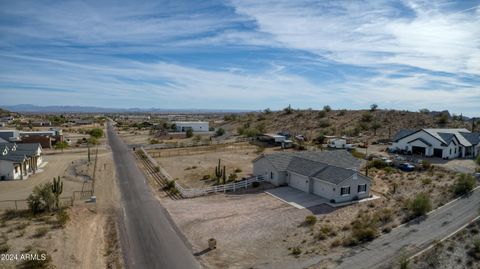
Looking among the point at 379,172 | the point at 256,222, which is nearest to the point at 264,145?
the point at 379,172

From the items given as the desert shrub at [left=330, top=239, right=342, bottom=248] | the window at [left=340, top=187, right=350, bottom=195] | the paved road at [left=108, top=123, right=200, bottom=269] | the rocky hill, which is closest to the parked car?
the window at [left=340, top=187, right=350, bottom=195]

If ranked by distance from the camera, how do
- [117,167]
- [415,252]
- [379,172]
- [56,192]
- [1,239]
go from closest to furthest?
[415,252] → [1,239] → [56,192] → [379,172] → [117,167]

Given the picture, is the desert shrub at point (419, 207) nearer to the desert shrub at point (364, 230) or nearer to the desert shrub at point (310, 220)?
the desert shrub at point (364, 230)

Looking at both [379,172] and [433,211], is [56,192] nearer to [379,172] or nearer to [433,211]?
[433,211]

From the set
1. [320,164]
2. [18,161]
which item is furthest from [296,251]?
[18,161]

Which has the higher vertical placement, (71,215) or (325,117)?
(325,117)

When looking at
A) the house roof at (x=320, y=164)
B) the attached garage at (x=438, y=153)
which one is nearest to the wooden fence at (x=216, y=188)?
the house roof at (x=320, y=164)

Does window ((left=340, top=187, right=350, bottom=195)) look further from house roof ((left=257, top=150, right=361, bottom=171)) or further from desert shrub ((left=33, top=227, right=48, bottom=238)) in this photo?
desert shrub ((left=33, top=227, right=48, bottom=238))
